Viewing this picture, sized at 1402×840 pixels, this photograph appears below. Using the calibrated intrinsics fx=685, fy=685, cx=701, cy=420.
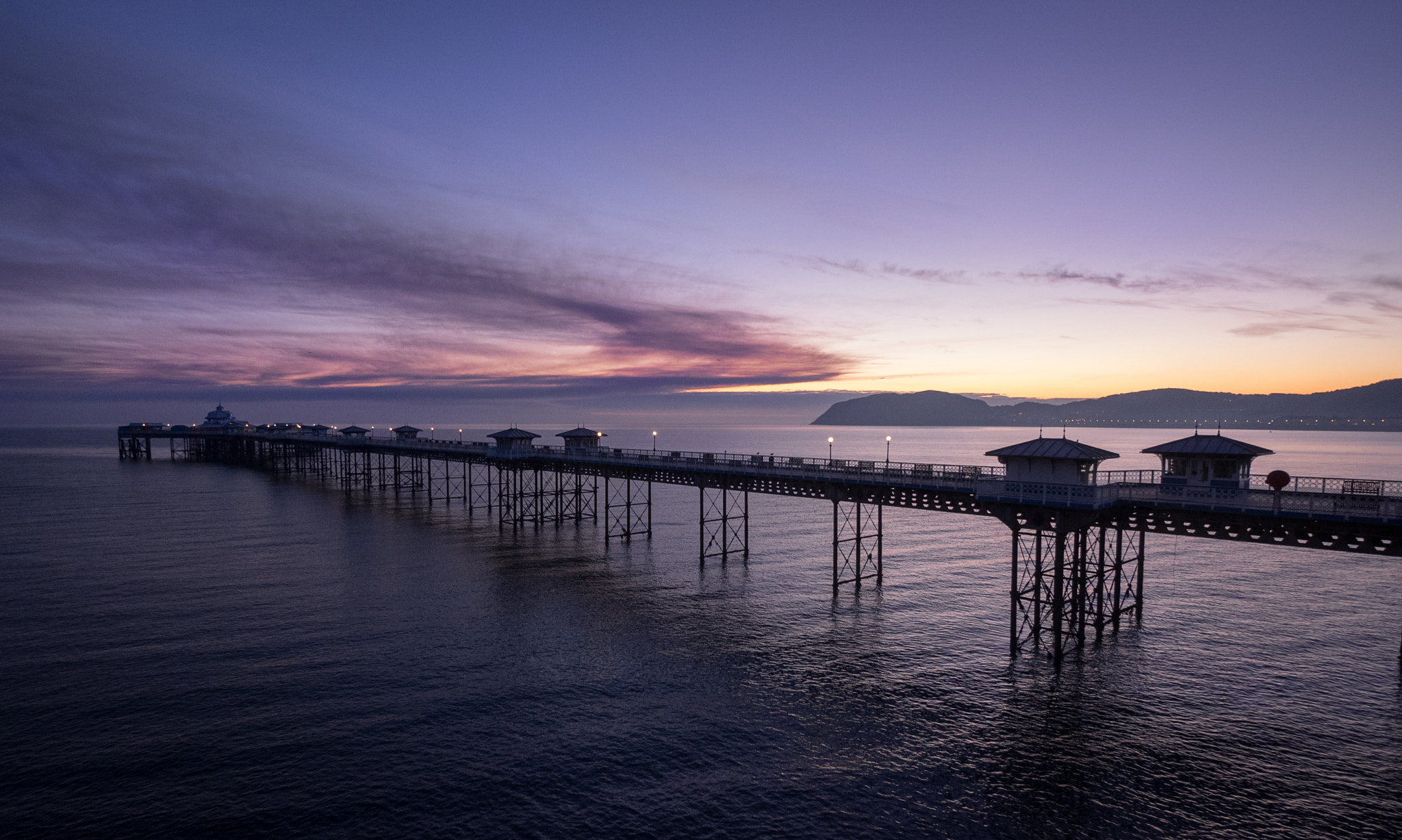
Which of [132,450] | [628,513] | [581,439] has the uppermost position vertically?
[581,439]

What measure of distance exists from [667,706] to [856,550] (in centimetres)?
2502

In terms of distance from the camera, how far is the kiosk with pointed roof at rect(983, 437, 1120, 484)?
32750mm

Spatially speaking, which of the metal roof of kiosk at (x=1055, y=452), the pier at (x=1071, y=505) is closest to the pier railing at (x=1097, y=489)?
the pier at (x=1071, y=505)

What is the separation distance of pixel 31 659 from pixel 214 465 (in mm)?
152310

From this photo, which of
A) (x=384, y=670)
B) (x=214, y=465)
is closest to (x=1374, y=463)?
(x=384, y=670)

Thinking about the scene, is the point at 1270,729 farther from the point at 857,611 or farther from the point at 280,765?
the point at 280,765

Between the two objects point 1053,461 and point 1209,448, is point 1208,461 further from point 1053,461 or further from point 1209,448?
point 1053,461

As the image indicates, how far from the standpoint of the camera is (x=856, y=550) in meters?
49.8

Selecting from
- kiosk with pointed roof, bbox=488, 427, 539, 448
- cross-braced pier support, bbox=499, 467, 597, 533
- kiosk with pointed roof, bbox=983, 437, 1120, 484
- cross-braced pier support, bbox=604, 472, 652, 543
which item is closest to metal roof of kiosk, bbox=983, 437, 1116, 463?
kiosk with pointed roof, bbox=983, 437, 1120, 484

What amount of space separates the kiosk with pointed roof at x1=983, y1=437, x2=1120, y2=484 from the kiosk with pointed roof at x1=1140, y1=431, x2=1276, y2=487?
127 inches

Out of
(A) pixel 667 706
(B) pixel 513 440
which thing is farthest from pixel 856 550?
(B) pixel 513 440

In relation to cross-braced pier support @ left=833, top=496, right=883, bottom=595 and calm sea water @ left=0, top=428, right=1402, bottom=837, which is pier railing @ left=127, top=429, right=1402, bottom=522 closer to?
cross-braced pier support @ left=833, top=496, right=883, bottom=595

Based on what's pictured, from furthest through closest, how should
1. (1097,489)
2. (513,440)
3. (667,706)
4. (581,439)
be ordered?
1. (513,440)
2. (581,439)
3. (1097,489)
4. (667,706)

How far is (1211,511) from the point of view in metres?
29.8
